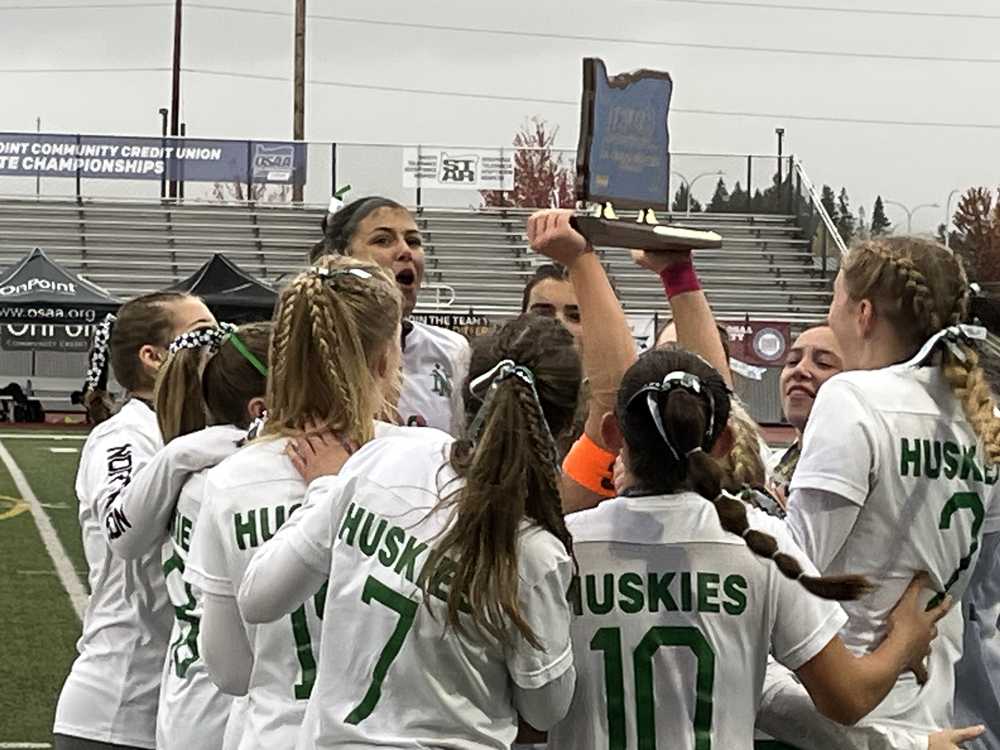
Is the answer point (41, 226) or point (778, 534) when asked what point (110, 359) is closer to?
point (778, 534)

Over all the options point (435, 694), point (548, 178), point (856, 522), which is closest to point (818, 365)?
point (856, 522)

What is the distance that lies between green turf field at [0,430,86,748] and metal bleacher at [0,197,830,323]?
52.1 feet

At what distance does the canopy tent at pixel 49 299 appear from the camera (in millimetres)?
27875

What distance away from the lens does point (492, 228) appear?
132 ft

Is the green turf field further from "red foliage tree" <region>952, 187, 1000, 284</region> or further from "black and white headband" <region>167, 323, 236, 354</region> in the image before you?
"red foliage tree" <region>952, 187, 1000, 284</region>

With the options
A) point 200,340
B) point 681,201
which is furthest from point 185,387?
point 681,201

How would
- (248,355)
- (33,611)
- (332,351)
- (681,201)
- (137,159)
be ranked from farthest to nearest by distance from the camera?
(137,159) → (681,201) → (33,611) → (248,355) → (332,351)

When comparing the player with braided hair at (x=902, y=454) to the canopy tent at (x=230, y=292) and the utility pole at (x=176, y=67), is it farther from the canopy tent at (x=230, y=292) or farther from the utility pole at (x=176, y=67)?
the utility pole at (x=176, y=67)

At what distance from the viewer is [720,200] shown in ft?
117

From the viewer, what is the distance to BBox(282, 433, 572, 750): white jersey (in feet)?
10.0

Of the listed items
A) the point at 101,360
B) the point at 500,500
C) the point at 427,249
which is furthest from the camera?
the point at 427,249

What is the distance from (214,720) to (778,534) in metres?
1.39

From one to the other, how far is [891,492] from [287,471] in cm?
112

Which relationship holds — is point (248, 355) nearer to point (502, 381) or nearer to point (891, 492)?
point (502, 381)
